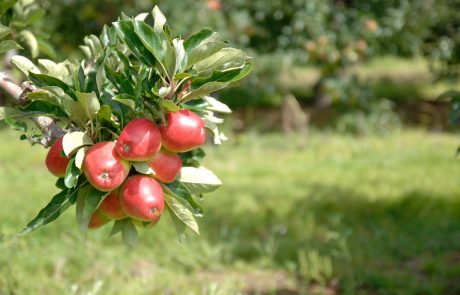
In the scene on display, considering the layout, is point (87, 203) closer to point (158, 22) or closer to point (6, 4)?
point (158, 22)

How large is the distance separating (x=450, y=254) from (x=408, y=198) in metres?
1.09

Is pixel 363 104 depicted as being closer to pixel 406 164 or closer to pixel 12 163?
pixel 406 164

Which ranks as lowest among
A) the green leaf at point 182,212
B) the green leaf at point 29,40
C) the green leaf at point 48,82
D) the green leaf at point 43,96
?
the green leaf at point 29,40

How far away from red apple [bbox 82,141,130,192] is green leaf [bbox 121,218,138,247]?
0.71 feet

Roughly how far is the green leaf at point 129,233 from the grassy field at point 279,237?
74cm

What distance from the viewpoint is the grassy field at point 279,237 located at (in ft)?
10.6

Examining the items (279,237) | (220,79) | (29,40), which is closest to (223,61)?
(220,79)

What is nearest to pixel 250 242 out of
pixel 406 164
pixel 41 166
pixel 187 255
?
pixel 187 255

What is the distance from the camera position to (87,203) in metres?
1.42

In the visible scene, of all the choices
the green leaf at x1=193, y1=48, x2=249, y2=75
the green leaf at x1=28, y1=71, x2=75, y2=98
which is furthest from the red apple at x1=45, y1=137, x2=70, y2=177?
the green leaf at x1=193, y1=48, x2=249, y2=75

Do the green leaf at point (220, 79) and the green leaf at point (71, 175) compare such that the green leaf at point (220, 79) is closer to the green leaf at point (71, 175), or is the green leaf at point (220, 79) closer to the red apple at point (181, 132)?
the red apple at point (181, 132)

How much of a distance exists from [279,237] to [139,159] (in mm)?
2922

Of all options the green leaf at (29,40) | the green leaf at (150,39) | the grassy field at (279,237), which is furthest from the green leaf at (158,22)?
the grassy field at (279,237)

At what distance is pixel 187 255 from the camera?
3.67 meters
